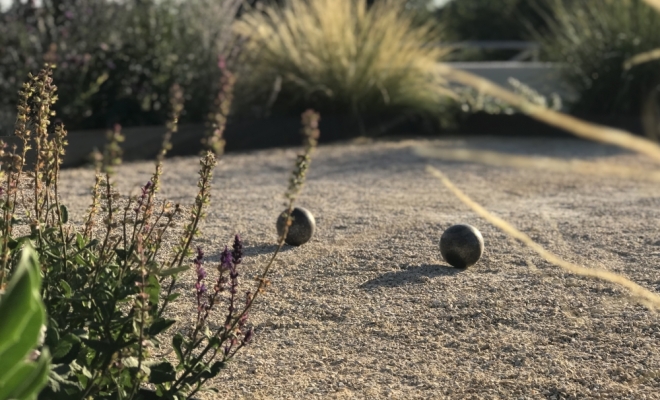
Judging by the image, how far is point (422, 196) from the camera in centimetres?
652

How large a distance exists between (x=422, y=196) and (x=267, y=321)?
3.15 meters

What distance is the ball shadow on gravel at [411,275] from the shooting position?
4.07m

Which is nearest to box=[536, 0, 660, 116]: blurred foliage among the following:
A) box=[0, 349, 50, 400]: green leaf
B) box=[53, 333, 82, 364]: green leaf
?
box=[53, 333, 82, 364]: green leaf

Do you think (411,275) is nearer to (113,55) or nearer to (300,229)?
(300,229)

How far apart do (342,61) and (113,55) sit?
256cm

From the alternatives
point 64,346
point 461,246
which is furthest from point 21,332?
point 461,246

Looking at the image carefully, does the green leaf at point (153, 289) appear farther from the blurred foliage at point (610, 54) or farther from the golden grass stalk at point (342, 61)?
the blurred foliage at point (610, 54)

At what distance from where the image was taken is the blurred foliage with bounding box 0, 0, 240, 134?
8781 millimetres

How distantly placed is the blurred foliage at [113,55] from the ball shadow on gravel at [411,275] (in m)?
5.06

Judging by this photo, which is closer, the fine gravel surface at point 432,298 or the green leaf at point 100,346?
the green leaf at point 100,346

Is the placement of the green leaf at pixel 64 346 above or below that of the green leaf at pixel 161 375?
above

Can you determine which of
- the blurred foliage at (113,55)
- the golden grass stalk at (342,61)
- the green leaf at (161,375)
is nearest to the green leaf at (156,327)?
the green leaf at (161,375)

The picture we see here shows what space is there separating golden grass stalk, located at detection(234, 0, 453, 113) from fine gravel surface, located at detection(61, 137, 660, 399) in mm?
3718

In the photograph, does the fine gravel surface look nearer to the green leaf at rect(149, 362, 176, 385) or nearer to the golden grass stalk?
the green leaf at rect(149, 362, 176, 385)
